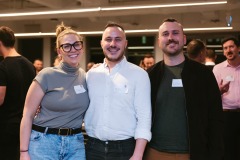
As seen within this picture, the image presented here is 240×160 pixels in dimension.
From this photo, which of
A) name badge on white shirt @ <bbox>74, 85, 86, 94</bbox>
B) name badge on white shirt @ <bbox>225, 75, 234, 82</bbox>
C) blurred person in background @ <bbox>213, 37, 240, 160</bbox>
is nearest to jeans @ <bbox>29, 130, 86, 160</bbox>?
name badge on white shirt @ <bbox>74, 85, 86, 94</bbox>

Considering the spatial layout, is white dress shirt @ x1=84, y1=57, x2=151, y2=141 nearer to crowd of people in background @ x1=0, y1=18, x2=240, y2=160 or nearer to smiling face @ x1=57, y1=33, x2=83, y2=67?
crowd of people in background @ x1=0, y1=18, x2=240, y2=160

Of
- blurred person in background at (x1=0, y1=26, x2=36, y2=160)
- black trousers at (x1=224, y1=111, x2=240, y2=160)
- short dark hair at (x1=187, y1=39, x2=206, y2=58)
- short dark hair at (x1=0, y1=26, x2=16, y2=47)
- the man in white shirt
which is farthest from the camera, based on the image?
black trousers at (x1=224, y1=111, x2=240, y2=160)

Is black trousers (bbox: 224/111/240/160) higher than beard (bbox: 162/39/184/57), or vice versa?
beard (bbox: 162/39/184/57)

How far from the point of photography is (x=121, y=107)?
2018mm

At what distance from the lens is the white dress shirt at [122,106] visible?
6.51 ft

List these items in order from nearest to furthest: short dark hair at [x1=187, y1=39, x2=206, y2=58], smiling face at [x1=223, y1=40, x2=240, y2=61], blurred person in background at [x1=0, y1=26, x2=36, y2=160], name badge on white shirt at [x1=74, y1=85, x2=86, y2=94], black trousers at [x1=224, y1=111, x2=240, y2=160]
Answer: name badge on white shirt at [x1=74, y1=85, x2=86, y2=94], blurred person in background at [x1=0, y1=26, x2=36, y2=160], short dark hair at [x1=187, y1=39, x2=206, y2=58], black trousers at [x1=224, y1=111, x2=240, y2=160], smiling face at [x1=223, y1=40, x2=240, y2=61]

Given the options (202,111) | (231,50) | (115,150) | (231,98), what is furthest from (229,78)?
(115,150)

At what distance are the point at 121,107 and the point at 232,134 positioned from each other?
2299 mm

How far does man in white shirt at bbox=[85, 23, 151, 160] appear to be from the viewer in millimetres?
1984

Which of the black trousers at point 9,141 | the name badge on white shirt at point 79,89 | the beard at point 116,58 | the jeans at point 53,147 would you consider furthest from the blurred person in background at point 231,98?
the black trousers at point 9,141

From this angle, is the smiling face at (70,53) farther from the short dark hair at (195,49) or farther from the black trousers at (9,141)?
the short dark hair at (195,49)

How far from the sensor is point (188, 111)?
2102 mm

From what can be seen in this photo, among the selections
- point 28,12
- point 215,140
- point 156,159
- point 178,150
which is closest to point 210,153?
point 215,140

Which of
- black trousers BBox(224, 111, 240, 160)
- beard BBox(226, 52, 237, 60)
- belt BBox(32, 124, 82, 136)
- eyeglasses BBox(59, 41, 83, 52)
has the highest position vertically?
eyeglasses BBox(59, 41, 83, 52)
